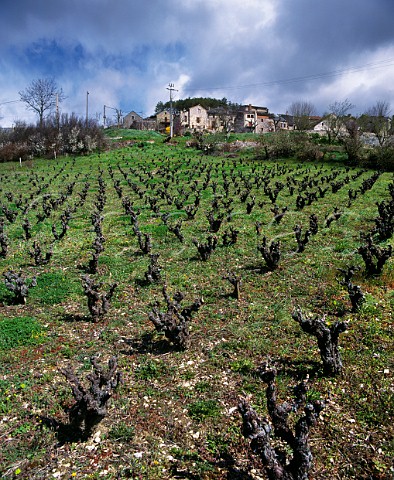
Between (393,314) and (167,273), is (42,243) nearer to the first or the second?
(167,273)

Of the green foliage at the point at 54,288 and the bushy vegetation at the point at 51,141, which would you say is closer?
the green foliage at the point at 54,288

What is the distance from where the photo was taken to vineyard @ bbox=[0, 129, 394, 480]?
4.27m

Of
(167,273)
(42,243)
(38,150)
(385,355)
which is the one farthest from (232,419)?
(38,150)

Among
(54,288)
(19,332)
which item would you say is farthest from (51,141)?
(19,332)

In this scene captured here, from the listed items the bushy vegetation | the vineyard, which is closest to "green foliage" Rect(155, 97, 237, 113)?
the bushy vegetation

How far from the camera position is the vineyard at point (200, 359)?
427 centimetres

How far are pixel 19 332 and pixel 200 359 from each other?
3875 mm

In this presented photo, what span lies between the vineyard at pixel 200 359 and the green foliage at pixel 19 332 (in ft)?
0.12

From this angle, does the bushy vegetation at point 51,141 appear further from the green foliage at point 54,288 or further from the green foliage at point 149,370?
the green foliage at point 149,370

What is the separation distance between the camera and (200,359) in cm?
640

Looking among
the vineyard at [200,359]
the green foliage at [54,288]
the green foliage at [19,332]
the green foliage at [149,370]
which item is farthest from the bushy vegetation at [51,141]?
the green foliage at [149,370]

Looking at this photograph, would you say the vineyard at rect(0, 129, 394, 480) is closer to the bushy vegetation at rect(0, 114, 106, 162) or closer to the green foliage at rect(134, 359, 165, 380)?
the green foliage at rect(134, 359, 165, 380)

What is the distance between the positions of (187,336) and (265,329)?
163 centimetres

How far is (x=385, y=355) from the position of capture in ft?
19.6
